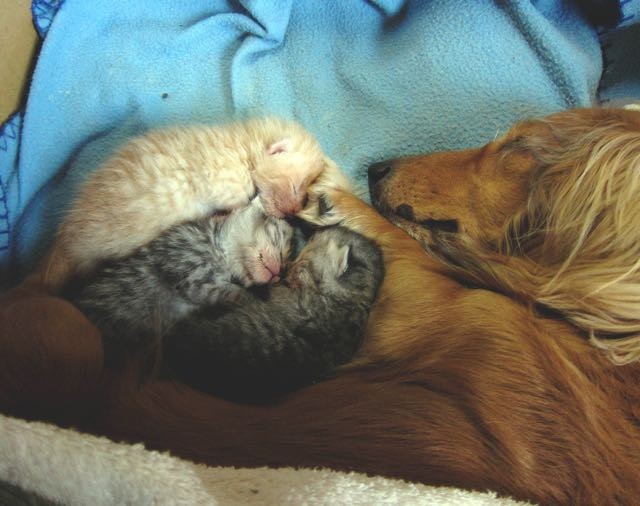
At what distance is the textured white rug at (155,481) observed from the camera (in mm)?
764

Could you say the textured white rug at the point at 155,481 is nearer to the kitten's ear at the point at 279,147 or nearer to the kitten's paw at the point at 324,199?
the kitten's paw at the point at 324,199

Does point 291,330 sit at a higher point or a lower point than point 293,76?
lower

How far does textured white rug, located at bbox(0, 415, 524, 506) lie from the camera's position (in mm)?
764

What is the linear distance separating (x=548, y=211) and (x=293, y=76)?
921mm

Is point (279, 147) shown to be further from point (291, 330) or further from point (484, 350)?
point (484, 350)

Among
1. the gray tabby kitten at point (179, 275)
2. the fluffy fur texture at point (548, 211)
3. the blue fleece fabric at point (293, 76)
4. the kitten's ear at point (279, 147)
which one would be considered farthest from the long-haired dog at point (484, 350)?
the blue fleece fabric at point (293, 76)

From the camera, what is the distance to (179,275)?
1.22 m

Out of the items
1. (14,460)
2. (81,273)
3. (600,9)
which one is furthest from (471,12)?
(14,460)

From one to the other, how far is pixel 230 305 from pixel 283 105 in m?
0.78

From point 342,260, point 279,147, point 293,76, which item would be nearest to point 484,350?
point 342,260

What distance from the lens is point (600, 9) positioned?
1748 mm

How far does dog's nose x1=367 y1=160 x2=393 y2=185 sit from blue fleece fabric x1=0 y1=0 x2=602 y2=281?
259mm

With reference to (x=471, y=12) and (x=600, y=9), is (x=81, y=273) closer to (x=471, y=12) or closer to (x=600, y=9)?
(x=471, y=12)

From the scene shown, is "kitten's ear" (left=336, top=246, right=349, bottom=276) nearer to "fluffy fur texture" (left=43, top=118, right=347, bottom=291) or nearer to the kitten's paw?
the kitten's paw
